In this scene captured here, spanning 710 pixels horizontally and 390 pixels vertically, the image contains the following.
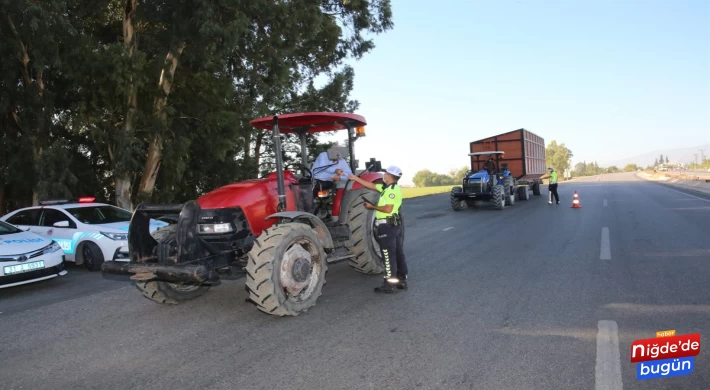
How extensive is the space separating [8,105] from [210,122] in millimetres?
6135

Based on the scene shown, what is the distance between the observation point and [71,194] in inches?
591

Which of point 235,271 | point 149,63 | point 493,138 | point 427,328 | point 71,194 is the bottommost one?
point 427,328

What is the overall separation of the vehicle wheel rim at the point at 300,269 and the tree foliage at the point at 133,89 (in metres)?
10.0

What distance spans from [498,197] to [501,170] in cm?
293

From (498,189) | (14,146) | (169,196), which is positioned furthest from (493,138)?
(14,146)

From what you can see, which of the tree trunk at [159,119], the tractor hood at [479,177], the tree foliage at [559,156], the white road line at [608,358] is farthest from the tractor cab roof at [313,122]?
the tree foliage at [559,156]

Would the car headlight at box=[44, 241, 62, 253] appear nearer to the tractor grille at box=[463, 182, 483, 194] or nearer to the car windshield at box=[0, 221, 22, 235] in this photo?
the car windshield at box=[0, 221, 22, 235]

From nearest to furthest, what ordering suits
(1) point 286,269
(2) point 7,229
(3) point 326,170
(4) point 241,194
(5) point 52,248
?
(1) point 286,269 → (4) point 241,194 → (3) point 326,170 → (5) point 52,248 → (2) point 7,229

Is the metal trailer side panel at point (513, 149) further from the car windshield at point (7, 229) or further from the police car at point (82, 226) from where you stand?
the car windshield at point (7, 229)

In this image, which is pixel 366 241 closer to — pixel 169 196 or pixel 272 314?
pixel 272 314

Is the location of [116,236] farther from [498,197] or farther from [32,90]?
[498,197]

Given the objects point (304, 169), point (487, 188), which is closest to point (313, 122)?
point (304, 169)

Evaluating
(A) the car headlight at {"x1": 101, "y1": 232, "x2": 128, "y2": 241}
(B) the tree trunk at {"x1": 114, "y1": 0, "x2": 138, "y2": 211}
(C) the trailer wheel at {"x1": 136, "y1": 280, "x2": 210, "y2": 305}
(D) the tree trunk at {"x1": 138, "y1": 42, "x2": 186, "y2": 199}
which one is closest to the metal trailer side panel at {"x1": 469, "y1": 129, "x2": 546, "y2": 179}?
(D) the tree trunk at {"x1": 138, "y1": 42, "x2": 186, "y2": 199}

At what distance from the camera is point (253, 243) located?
5684 mm
